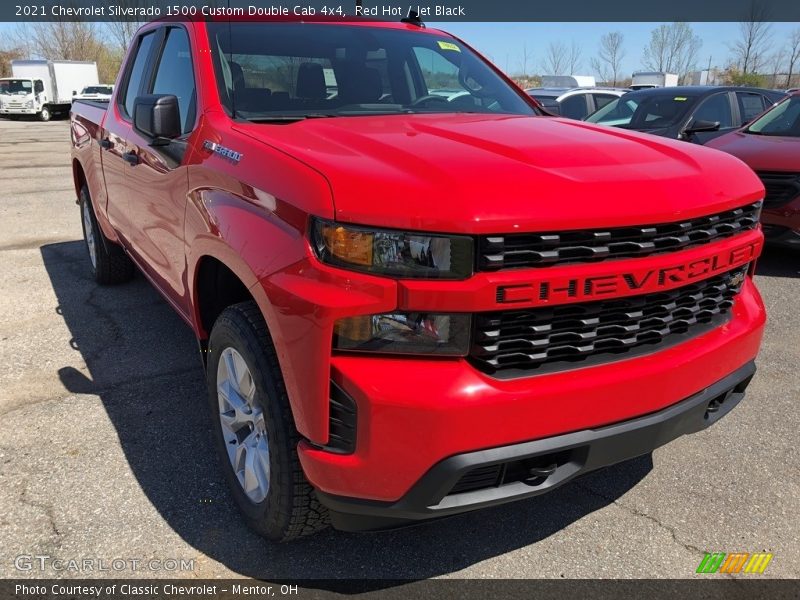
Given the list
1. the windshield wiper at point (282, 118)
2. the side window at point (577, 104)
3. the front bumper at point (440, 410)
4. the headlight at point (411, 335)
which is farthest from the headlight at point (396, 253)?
the side window at point (577, 104)

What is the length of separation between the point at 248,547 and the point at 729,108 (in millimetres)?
8619

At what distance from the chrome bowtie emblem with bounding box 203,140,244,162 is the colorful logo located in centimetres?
216

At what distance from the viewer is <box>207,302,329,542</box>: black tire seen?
2.13m

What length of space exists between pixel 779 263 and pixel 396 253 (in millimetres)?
5930

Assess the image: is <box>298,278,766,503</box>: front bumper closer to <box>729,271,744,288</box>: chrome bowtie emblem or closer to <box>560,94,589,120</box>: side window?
<box>729,271,744,288</box>: chrome bowtie emblem

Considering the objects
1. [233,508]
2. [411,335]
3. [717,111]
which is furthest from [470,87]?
[717,111]

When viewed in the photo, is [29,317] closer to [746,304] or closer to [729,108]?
[746,304]

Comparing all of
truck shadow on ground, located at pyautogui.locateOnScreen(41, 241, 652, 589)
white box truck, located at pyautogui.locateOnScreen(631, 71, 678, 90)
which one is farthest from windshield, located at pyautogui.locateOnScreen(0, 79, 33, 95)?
truck shadow on ground, located at pyautogui.locateOnScreen(41, 241, 652, 589)

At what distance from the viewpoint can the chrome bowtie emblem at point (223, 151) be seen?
94.2 inches

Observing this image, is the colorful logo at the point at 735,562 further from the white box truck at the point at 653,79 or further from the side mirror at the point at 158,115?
the white box truck at the point at 653,79

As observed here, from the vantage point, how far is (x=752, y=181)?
245 cm

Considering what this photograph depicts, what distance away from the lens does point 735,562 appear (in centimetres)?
242

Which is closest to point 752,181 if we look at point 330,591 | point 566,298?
point 566,298

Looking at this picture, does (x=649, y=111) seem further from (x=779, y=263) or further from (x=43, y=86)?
(x=43, y=86)
